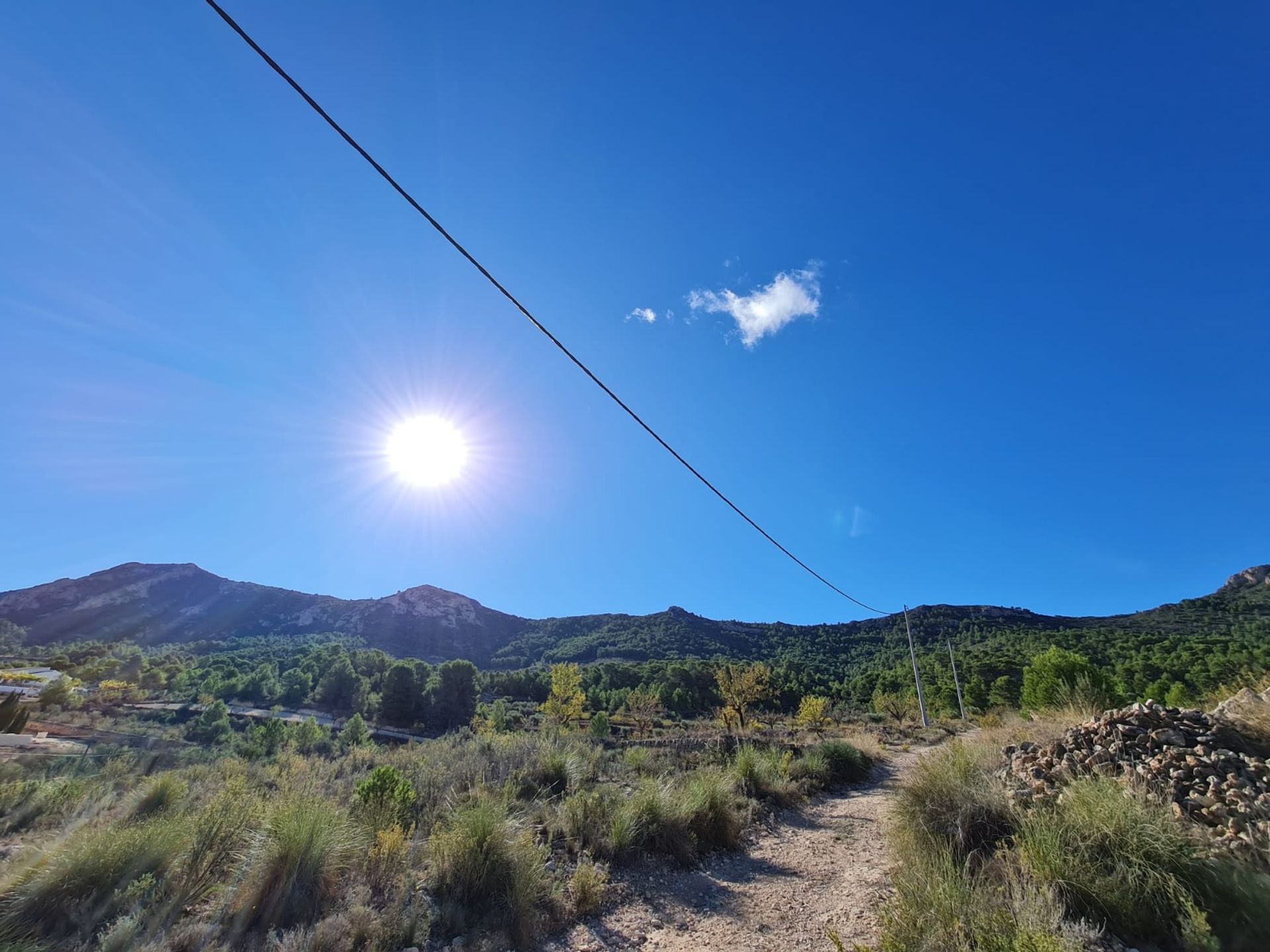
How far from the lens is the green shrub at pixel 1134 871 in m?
3.62

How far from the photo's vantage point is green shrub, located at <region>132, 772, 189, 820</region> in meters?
6.99

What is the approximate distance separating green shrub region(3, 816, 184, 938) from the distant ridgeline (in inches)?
616

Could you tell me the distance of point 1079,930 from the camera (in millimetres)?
3461

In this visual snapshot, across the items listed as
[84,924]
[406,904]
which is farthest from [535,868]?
[84,924]

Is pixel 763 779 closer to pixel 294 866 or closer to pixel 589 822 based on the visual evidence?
pixel 589 822

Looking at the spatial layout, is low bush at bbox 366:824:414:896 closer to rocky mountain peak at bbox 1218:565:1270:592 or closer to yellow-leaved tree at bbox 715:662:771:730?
yellow-leaved tree at bbox 715:662:771:730

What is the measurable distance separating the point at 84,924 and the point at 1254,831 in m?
8.94

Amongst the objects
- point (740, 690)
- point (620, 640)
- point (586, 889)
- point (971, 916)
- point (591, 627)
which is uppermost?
point (591, 627)

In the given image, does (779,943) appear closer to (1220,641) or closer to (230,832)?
(230,832)

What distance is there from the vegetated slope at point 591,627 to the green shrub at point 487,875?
165ft

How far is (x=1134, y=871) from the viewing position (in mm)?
3932

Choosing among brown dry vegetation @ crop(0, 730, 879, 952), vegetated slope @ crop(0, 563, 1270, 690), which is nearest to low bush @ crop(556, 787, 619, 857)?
brown dry vegetation @ crop(0, 730, 879, 952)

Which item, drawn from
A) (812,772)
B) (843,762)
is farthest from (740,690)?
(812,772)

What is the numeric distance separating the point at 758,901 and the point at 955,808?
2.54 meters
